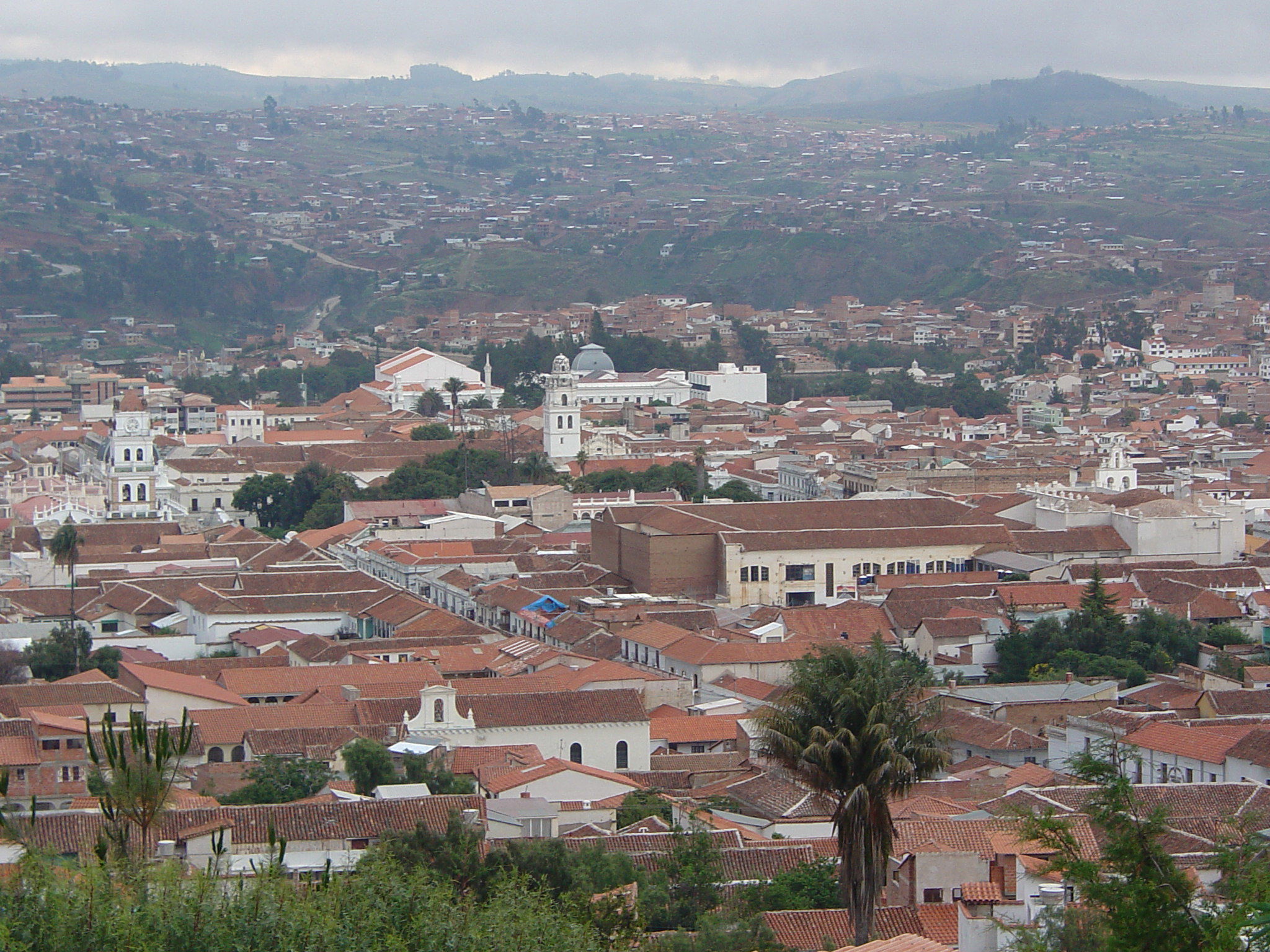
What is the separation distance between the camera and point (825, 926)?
13.7 meters

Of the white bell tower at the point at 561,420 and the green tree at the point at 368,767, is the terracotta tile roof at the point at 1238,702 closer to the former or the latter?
the green tree at the point at 368,767

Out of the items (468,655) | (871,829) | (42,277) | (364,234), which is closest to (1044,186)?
(364,234)

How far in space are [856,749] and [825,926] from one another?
2156 millimetres

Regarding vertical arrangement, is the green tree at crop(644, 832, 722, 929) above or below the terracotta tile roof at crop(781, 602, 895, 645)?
above

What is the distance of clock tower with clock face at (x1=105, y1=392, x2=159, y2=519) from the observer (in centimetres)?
4994

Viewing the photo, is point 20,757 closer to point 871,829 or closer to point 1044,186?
point 871,829

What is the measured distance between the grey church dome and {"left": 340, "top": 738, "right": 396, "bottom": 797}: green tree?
181 ft

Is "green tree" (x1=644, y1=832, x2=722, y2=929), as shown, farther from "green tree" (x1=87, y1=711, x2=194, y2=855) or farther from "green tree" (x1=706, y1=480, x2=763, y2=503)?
"green tree" (x1=706, y1=480, x2=763, y2=503)

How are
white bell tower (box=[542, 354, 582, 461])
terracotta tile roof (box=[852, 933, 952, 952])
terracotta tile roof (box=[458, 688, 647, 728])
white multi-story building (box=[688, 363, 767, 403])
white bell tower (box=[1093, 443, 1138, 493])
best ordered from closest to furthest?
terracotta tile roof (box=[852, 933, 952, 952]), terracotta tile roof (box=[458, 688, 647, 728]), white bell tower (box=[1093, 443, 1138, 493]), white bell tower (box=[542, 354, 582, 461]), white multi-story building (box=[688, 363, 767, 403])

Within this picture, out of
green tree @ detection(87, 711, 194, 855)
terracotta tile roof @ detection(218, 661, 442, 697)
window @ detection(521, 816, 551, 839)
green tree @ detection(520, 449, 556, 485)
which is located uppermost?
green tree @ detection(87, 711, 194, 855)

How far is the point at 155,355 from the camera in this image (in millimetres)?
98312

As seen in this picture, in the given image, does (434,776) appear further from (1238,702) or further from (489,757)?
(1238,702)

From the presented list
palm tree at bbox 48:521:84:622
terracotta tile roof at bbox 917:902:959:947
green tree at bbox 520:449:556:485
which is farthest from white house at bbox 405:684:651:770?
green tree at bbox 520:449:556:485

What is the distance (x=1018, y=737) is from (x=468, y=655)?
8895 millimetres
